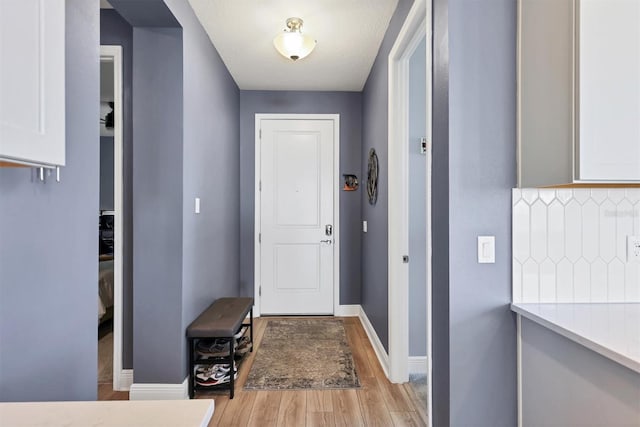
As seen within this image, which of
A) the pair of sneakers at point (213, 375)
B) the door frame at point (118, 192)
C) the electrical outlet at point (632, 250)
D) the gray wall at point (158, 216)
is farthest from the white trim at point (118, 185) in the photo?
the electrical outlet at point (632, 250)

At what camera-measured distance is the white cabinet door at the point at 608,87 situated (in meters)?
1.13

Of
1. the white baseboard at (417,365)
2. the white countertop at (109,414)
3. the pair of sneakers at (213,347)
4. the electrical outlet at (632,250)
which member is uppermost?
the electrical outlet at (632,250)

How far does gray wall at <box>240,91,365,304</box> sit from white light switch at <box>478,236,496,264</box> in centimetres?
266

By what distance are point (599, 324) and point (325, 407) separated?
159cm

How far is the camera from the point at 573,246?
1402 millimetres

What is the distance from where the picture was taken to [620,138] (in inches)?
44.9

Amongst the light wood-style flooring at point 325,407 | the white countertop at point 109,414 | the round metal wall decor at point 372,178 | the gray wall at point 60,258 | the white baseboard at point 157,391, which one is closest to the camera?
the white countertop at point 109,414

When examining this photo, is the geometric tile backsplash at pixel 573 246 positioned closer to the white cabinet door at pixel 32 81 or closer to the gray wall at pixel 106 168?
the white cabinet door at pixel 32 81

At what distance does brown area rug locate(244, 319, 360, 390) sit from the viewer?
2.48m

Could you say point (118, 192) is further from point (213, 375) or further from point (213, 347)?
point (213, 375)

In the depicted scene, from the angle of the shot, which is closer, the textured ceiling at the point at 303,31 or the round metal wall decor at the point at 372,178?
the textured ceiling at the point at 303,31

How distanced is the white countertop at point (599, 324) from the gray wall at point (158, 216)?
190 centimetres

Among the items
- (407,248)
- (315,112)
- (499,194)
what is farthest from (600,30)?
(315,112)

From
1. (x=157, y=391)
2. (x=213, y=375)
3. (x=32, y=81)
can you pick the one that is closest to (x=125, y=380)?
(x=157, y=391)
